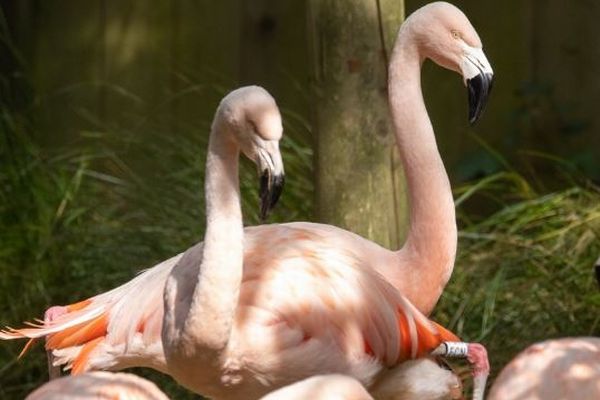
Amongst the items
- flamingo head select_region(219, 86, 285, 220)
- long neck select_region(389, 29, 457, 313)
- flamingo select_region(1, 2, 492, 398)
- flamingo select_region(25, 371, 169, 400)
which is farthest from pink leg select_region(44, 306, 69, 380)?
flamingo select_region(25, 371, 169, 400)

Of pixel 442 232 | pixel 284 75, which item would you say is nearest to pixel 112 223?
pixel 284 75

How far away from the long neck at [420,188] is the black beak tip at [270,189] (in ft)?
2.82

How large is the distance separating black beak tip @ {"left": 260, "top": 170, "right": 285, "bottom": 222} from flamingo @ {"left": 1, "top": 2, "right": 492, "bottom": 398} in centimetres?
12

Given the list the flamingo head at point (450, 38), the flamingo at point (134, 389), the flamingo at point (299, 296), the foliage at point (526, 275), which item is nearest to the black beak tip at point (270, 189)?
the flamingo at point (299, 296)

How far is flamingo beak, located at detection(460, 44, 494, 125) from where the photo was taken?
4.52 metres

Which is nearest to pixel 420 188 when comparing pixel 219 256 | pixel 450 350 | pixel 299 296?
pixel 450 350

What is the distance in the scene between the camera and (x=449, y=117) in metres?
7.30

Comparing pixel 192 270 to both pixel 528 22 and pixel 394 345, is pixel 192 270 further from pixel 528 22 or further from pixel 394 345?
pixel 528 22

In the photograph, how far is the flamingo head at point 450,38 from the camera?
15.3 feet

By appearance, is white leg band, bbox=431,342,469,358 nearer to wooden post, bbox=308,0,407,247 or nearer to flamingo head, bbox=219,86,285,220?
wooden post, bbox=308,0,407,247

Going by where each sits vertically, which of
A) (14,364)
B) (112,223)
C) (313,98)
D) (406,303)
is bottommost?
(14,364)

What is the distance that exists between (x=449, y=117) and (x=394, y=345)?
3.10m

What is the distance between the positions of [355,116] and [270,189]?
1114 mm

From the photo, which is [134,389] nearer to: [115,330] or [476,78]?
[115,330]
